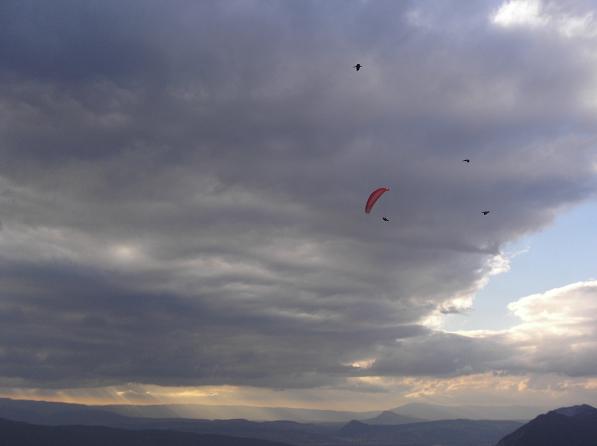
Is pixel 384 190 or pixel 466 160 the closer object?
pixel 466 160

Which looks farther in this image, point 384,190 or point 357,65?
point 384,190

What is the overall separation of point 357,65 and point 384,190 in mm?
48000

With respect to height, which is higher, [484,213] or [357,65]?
[357,65]

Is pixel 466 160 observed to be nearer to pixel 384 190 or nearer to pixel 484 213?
pixel 484 213

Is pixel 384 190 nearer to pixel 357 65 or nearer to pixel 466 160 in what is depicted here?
pixel 466 160

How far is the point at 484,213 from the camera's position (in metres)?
135

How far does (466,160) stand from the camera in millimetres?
129250

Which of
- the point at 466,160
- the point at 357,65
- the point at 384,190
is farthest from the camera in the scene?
the point at 384,190

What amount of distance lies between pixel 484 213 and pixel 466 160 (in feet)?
47.0

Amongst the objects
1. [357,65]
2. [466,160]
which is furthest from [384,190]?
[357,65]

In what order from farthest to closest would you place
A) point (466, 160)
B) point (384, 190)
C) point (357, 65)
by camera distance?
1. point (384, 190)
2. point (466, 160)
3. point (357, 65)

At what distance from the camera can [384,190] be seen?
486 ft

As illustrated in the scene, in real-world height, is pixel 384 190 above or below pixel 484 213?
above

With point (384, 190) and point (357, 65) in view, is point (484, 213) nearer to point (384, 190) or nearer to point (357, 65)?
point (384, 190)
